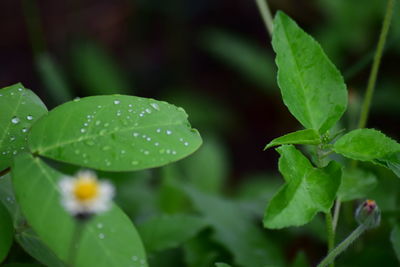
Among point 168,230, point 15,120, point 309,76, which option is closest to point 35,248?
point 15,120

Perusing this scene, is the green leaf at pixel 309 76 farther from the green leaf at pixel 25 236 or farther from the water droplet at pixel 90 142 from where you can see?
the green leaf at pixel 25 236

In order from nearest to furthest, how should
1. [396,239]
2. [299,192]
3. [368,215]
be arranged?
1. [299,192]
2. [368,215]
3. [396,239]

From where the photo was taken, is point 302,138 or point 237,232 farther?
point 237,232

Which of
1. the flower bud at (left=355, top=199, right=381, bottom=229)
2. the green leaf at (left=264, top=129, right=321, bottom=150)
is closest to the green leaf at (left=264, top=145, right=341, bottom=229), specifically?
the green leaf at (left=264, top=129, right=321, bottom=150)

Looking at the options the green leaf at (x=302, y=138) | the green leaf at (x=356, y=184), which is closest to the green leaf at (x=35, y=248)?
the green leaf at (x=302, y=138)

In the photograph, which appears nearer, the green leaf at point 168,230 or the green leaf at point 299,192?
the green leaf at point 299,192

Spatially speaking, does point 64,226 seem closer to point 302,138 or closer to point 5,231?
point 5,231

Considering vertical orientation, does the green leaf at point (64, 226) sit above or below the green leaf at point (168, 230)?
above

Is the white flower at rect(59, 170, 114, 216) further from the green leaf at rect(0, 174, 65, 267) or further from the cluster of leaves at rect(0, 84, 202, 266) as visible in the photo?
the green leaf at rect(0, 174, 65, 267)
